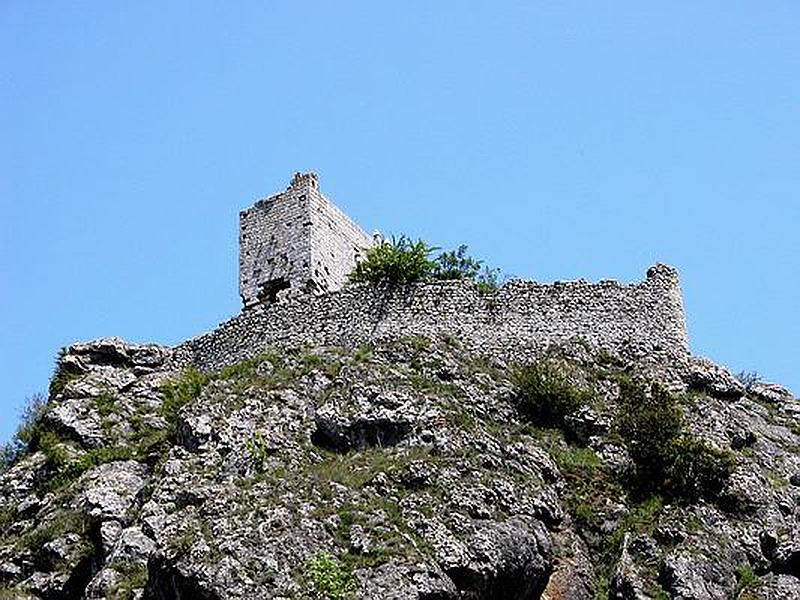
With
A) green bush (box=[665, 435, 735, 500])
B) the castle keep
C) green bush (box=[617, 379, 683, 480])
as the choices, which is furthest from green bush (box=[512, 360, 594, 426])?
green bush (box=[665, 435, 735, 500])

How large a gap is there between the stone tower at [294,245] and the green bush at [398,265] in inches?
95.9

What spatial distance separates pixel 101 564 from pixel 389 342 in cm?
946

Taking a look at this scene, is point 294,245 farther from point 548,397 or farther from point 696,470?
point 696,470

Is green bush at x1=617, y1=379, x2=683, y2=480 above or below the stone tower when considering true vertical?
below

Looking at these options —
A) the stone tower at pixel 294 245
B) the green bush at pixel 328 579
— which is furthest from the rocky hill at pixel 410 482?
the stone tower at pixel 294 245

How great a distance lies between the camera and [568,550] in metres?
34.1

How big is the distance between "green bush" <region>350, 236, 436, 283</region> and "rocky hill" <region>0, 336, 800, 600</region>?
247 centimetres

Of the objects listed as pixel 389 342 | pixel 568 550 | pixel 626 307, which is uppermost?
pixel 626 307

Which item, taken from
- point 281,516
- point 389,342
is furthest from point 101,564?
point 389,342

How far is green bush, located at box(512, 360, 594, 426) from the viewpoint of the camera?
124 feet

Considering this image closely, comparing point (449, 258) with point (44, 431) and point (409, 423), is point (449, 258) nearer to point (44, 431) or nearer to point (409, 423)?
point (409, 423)

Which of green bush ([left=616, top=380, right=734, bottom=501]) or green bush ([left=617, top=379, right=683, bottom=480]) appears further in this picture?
green bush ([left=617, top=379, right=683, bottom=480])

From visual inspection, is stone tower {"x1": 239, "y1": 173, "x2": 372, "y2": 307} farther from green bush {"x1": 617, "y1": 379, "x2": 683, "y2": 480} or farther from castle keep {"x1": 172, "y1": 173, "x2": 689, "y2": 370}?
green bush {"x1": 617, "y1": 379, "x2": 683, "y2": 480}

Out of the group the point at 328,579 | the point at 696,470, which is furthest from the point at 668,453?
the point at 328,579
